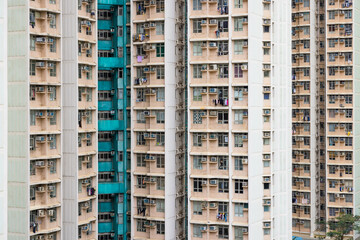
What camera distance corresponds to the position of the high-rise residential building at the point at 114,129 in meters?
48.7

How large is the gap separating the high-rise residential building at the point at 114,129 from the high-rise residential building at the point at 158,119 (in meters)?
1.27

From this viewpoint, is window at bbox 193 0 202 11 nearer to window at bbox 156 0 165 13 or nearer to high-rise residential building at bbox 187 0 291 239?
high-rise residential building at bbox 187 0 291 239

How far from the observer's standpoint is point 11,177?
38.5 m

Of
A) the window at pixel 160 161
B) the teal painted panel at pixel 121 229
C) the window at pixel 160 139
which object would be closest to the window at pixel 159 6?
the window at pixel 160 139

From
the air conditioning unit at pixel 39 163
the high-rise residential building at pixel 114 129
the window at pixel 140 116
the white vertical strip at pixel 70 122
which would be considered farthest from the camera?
the high-rise residential building at pixel 114 129

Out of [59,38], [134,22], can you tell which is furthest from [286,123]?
[59,38]

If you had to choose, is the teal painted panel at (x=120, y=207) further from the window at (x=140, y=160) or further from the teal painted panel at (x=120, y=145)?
the teal painted panel at (x=120, y=145)

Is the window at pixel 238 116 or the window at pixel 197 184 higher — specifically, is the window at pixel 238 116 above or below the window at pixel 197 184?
above

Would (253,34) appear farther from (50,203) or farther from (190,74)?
(50,203)

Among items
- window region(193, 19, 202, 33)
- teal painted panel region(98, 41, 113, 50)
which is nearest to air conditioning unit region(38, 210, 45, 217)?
teal painted panel region(98, 41, 113, 50)

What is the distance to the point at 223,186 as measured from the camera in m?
45.3

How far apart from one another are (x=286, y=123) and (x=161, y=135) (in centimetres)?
892

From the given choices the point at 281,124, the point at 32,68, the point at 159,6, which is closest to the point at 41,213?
the point at 32,68

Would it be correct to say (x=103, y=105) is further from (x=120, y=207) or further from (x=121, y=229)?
(x=121, y=229)
